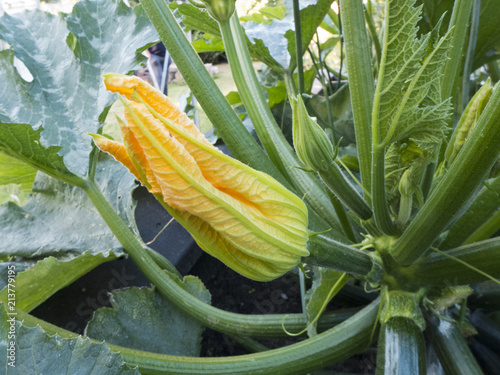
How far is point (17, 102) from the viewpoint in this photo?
35.3 inches

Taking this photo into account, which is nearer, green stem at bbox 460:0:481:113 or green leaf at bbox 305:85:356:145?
green stem at bbox 460:0:481:113

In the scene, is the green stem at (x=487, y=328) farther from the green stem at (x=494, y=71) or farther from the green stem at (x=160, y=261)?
the green stem at (x=494, y=71)

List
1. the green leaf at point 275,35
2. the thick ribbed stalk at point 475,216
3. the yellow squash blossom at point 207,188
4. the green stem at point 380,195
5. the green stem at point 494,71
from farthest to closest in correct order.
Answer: the green stem at point 494,71
the green leaf at point 275,35
the thick ribbed stalk at point 475,216
the green stem at point 380,195
the yellow squash blossom at point 207,188

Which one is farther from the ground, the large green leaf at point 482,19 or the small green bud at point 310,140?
the large green leaf at point 482,19

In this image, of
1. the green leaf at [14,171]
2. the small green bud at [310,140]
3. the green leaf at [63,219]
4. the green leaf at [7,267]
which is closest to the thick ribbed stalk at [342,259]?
the small green bud at [310,140]

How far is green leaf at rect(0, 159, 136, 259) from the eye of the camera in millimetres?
935

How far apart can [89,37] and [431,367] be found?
1.03m

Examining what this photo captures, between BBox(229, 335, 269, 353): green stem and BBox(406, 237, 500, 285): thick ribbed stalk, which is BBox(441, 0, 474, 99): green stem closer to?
BBox(406, 237, 500, 285): thick ribbed stalk

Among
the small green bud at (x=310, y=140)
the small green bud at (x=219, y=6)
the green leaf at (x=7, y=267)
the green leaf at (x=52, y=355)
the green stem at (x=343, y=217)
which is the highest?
the small green bud at (x=219, y=6)

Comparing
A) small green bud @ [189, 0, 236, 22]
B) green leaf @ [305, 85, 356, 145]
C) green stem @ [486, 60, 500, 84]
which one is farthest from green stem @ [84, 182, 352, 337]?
green stem @ [486, 60, 500, 84]

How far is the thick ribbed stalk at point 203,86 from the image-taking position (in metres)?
0.66

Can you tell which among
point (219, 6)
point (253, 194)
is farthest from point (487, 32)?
point (253, 194)

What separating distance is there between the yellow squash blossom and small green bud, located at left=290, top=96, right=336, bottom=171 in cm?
6

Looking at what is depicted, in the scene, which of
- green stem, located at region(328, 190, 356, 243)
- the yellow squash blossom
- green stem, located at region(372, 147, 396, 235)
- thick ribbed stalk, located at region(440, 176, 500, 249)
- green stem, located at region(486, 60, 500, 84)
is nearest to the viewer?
the yellow squash blossom
